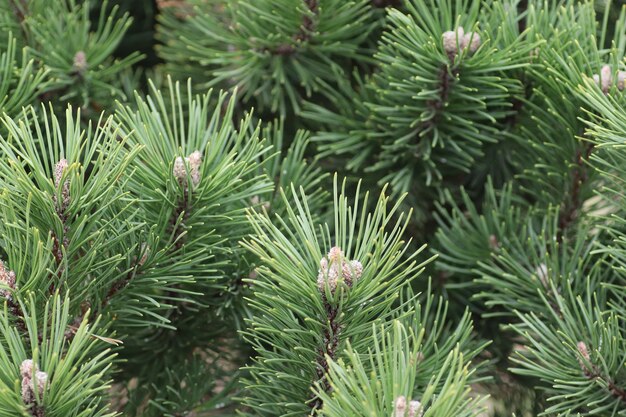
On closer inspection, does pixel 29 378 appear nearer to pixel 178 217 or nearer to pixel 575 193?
pixel 178 217

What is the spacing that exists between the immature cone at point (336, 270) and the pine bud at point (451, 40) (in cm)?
23

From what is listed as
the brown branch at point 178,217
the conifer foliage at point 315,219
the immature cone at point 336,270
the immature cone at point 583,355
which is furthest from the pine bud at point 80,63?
the immature cone at point 583,355

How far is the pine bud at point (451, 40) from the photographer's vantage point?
0.61 meters

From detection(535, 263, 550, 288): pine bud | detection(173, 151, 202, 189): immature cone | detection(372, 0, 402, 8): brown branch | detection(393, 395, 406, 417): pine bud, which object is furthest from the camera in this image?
detection(372, 0, 402, 8): brown branch

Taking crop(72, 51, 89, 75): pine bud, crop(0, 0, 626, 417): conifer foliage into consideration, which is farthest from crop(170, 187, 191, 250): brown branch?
crop(72, 51, 89, 75): pine bud

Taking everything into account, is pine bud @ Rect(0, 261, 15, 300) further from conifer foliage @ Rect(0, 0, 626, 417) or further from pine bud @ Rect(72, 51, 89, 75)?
pine bud @ Rect(72, 51, 89, 75)

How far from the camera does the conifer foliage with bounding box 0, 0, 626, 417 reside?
465mm

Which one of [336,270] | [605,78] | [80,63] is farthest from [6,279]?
[605,78]

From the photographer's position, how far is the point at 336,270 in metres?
0.46

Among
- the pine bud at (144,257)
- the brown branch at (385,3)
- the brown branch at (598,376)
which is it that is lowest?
the brown branch at (598,376)

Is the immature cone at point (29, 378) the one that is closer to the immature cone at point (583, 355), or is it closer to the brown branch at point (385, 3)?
the immature cone at point (583, 355)

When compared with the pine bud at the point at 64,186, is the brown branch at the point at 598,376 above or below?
below

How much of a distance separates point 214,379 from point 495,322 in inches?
10.0

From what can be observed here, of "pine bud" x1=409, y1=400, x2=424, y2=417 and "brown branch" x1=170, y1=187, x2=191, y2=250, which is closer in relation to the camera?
"pine bud" x1=409, y1=400, x2=424, y2=417
